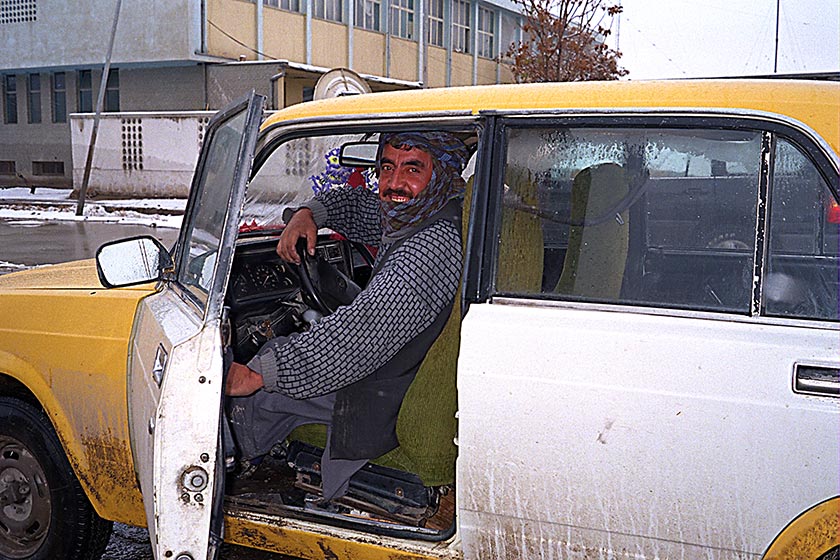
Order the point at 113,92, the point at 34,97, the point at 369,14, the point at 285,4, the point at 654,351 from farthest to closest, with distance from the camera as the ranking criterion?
the point at 369,14 < the point at 34,97 < the point at 113,92 < the point at 285,4 < the point at 654,351

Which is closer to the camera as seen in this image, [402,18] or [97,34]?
[97,34]

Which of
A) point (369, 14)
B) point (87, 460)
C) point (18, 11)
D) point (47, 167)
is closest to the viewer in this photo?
point (87, 460)

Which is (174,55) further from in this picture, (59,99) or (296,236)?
(296,236)

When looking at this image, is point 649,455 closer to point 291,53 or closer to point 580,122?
point 580,122

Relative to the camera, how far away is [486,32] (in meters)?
42.6

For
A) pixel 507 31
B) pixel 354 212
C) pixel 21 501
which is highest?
pixel 507 31

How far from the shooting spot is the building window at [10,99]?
111 ft

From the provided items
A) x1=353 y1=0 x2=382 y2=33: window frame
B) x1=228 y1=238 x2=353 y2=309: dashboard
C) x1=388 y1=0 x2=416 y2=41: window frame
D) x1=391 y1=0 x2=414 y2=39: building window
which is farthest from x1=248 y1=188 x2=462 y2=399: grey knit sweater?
x1=391 y1=0 x2=414 y2=39: building window

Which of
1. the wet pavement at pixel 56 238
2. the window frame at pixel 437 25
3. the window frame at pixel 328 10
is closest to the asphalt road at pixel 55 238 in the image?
the wet pavement at pixel 56 238

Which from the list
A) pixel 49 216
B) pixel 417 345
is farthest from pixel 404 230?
pixel 49 216

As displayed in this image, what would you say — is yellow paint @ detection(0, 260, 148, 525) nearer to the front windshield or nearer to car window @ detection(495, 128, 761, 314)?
the front windshield

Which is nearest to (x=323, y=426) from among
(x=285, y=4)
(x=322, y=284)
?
(x=322, y=284)

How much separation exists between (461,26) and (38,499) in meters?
39.6

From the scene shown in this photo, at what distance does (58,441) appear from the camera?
124 inches
